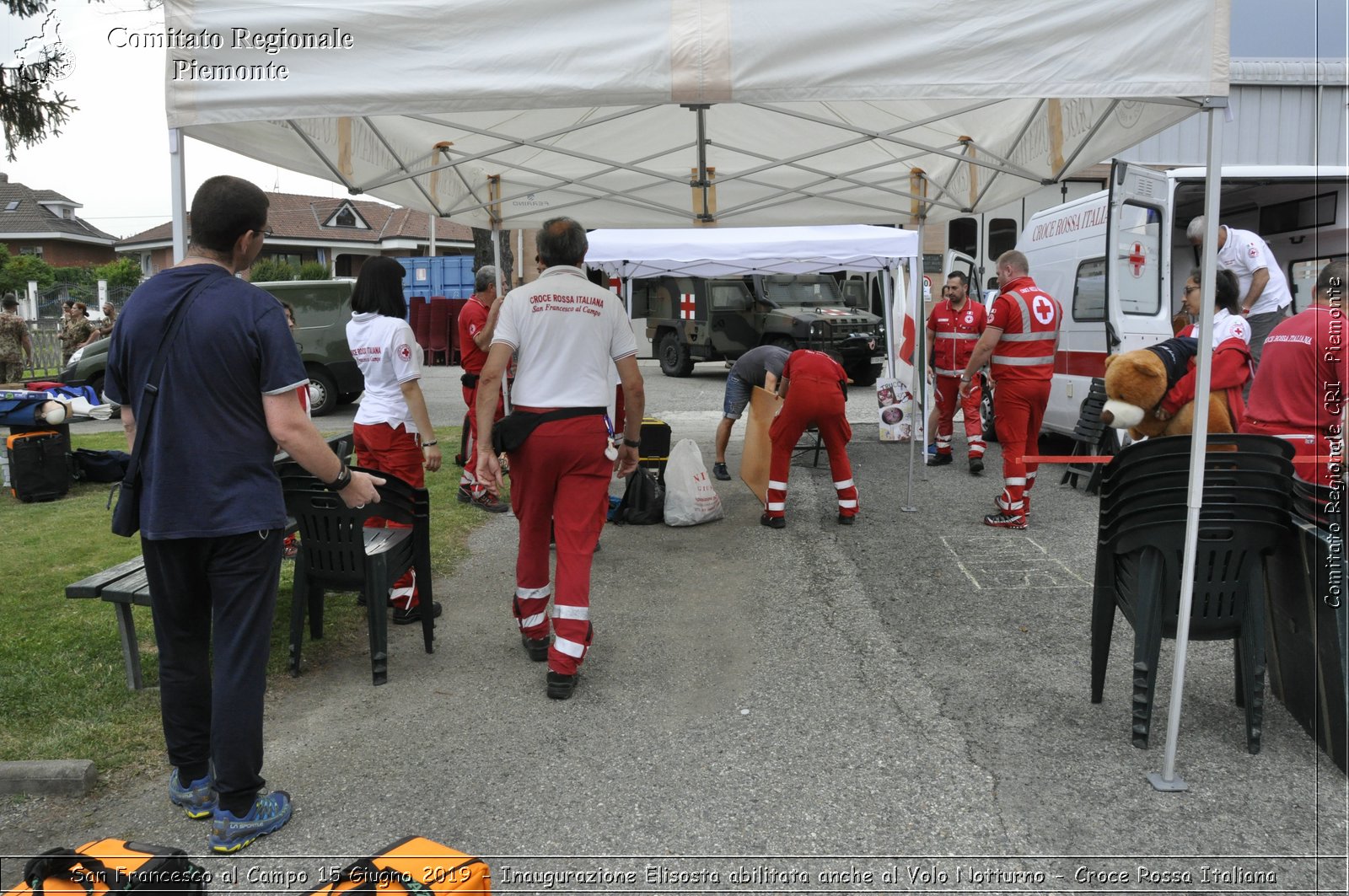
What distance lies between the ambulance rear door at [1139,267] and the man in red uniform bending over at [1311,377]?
371 cm

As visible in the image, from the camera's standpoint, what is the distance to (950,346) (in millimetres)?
10078

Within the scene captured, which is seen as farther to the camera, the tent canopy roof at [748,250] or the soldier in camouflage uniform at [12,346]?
the soldier in camouflage uniform at [12,346]

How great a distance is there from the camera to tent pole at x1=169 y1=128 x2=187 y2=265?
326 cm

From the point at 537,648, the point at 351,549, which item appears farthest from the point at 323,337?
the point at 537,648

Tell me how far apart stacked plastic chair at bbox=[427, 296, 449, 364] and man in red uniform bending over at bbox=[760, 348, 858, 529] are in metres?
18.8

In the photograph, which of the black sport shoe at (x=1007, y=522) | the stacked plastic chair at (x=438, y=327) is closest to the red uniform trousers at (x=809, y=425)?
the black sport shoe at (x=1007, y=522)

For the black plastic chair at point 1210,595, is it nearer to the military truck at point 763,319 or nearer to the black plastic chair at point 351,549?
the black plastic chair at point 351,549

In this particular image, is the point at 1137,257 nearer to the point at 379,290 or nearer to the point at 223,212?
the point at 379,290

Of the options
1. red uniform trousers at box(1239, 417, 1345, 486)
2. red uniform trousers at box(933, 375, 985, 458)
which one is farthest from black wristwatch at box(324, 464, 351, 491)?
red uniform trousers at box(933, 375, 985, 458)

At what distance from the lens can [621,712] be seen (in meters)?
3.83

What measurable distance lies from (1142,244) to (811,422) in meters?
3.55

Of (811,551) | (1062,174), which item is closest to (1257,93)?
(1062,174)

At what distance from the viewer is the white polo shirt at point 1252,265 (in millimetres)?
7418

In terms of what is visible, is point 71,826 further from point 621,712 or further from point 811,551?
point 811,551
